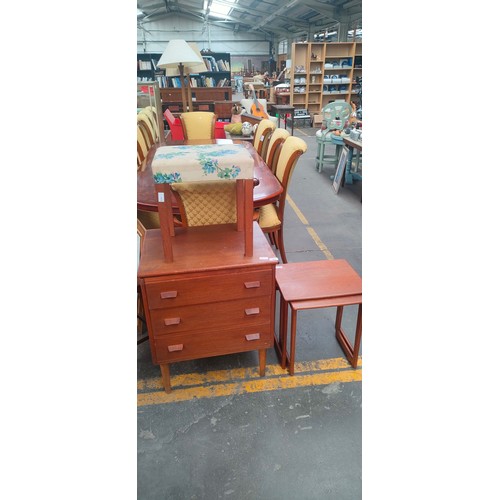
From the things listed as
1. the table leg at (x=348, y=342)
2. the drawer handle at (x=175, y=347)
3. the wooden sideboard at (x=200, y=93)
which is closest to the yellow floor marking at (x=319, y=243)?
the table leg at (x=348, y=342)

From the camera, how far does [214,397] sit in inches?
71.2

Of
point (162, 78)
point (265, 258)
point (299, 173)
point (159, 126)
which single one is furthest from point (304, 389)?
point (162, 78)

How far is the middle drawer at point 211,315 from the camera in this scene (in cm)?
161

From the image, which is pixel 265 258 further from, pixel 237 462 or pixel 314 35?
pixel 314 35

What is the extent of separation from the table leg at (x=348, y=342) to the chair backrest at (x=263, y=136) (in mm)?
1960

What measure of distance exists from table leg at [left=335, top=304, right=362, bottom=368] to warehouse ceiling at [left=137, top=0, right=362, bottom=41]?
401 inches

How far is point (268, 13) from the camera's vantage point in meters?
13.6

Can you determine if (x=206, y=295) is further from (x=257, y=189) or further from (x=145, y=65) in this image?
(x=145, y=65)

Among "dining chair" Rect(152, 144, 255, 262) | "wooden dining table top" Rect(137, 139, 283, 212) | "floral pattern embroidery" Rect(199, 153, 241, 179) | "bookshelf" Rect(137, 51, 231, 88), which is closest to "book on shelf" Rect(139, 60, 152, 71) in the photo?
"bookshelf" Rect(137, 51, 231, 88)

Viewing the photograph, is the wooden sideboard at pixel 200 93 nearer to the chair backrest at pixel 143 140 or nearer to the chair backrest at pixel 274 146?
the chair backrest at pixel 143 140

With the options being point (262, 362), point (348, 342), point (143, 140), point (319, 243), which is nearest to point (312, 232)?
point (319, 243)

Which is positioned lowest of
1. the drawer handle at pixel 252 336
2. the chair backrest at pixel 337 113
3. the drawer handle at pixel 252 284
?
the drawer handle at pixel 252 336

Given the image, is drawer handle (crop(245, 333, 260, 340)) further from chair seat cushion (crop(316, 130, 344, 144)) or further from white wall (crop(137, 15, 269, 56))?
white wall (crop(137, 15, 269, 56))

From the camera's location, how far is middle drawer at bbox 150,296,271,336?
161 centimetres
